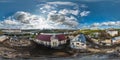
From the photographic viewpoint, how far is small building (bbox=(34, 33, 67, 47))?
764 centimetres

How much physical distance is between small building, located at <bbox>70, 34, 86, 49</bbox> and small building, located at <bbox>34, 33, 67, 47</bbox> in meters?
0.16

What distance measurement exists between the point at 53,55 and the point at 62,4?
102cm

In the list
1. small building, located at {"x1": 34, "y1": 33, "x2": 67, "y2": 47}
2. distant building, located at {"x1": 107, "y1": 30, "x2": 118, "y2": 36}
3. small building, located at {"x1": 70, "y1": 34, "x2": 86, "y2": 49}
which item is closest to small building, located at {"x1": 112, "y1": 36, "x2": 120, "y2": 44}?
distant building, located at {"x1": 107, "y1": 30, "x2": 118, "y2": 36}

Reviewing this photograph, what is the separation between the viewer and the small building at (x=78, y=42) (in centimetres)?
765

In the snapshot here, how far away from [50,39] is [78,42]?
1.83ft

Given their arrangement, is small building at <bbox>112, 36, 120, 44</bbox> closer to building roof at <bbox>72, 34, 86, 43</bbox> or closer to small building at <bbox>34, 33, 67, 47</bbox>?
building roof at <bbox>72, 34, 86, 43</bbox>

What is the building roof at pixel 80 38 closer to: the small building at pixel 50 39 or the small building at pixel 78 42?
the small building at pixel 78 42

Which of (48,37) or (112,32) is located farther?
(112,32)

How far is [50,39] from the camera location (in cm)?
764

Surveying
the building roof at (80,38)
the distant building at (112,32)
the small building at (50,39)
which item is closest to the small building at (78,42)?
the building roof at (80,38)

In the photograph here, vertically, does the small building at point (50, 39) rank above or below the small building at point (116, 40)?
→ above

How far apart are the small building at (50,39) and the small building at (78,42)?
160 mm

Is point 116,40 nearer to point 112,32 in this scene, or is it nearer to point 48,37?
point 112,32

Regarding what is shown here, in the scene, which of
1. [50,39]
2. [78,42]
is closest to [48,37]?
[50,39]
